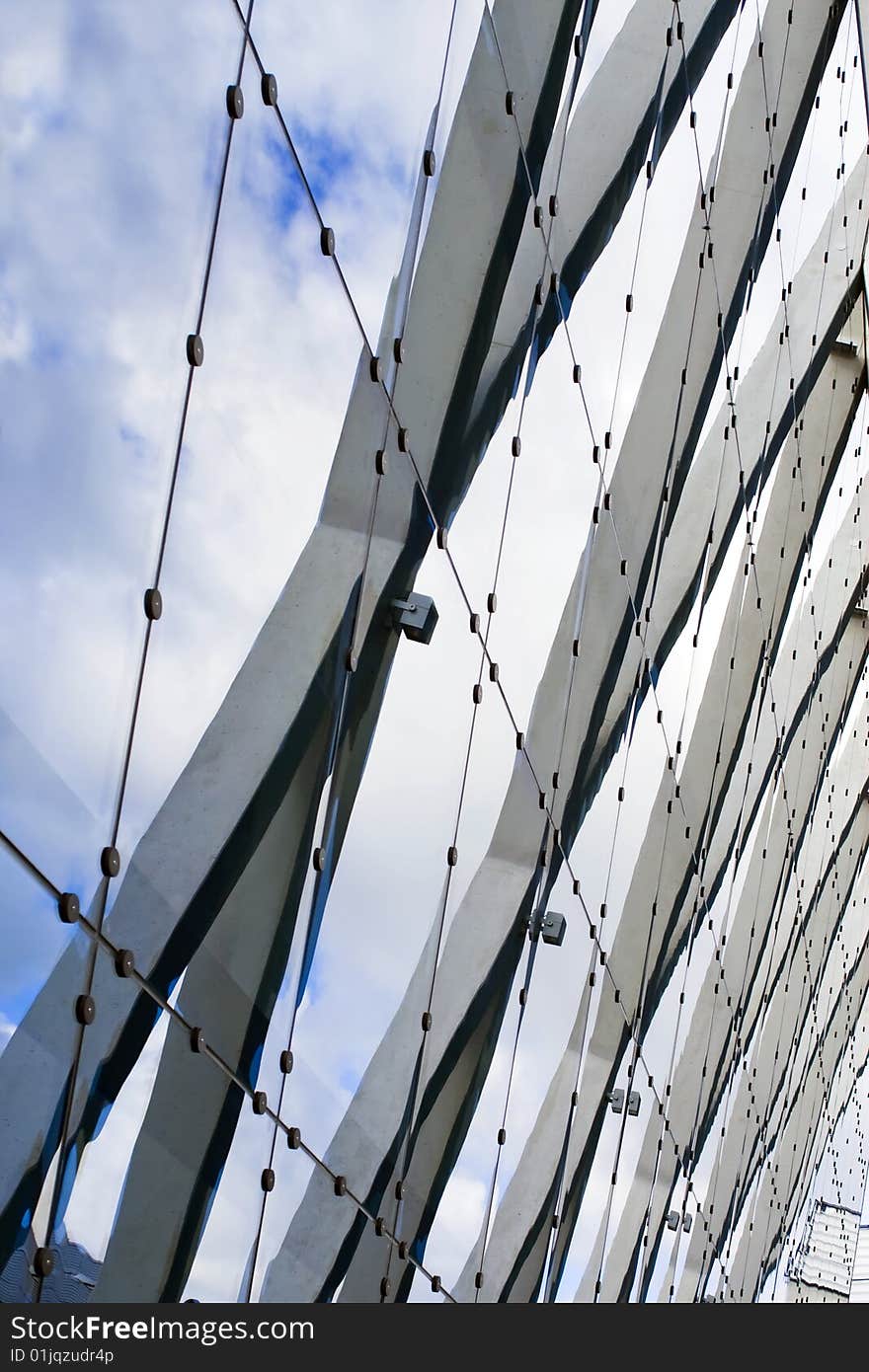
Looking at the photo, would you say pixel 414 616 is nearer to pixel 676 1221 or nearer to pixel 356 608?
pixel 356 608

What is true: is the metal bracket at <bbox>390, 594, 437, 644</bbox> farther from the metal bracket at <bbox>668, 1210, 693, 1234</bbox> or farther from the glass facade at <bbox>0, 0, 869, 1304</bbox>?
the metal bracket at <bbox>668, 1210, 693, 1234</bbox>

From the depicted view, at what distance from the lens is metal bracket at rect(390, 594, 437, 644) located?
780 centimetres

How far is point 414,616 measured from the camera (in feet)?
25.9

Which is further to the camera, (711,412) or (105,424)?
(711,412)

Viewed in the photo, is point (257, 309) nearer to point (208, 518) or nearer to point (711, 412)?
point (208, 518)

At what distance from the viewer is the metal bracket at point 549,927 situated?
459 inches

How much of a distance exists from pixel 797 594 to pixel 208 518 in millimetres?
19070

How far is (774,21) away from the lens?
653 inches

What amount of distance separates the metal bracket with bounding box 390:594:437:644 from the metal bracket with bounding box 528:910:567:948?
388cm

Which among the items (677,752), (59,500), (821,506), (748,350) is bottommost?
(59,500)

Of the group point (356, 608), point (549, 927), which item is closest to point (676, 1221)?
point (549, 927)

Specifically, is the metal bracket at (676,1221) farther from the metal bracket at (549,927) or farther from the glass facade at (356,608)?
the metal bracket at (549,927)

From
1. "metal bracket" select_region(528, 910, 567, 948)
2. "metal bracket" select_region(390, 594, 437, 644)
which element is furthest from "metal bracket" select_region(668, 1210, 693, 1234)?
"metal bracket" select_region(390, 594, 437, 644)

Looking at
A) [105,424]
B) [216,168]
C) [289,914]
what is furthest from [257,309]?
[289,914]
